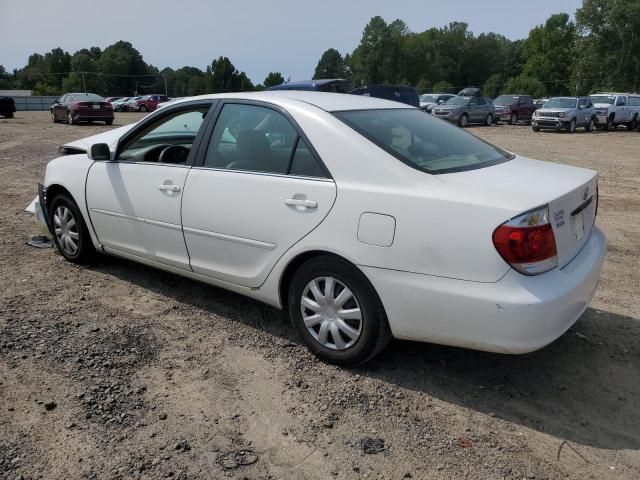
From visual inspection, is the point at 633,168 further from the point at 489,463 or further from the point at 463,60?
the point at 463,60

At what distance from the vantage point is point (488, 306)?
109 inches

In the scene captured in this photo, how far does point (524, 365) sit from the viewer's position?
3.48 m

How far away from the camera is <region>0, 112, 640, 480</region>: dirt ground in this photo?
8.52ft

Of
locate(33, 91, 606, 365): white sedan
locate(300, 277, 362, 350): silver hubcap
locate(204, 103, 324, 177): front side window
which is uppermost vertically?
locate(204, 103, 324, 177): front side window

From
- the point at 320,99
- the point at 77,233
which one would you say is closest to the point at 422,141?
the point at 320,99

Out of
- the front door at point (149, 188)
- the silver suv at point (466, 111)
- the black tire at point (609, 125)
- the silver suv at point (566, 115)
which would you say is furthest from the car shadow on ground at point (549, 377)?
the black tire at point (609, 125)

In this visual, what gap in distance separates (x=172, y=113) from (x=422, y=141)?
1995mm

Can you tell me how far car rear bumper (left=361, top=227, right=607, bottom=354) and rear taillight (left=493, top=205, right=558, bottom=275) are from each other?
0.19 feet

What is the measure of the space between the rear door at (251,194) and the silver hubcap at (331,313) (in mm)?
317

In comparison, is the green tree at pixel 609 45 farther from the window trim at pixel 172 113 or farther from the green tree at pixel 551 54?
the window trim at pixel 172 113

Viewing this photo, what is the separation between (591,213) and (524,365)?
1043 mm

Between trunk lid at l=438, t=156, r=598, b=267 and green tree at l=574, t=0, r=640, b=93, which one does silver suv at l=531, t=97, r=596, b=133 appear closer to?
trunk lid at l=438, t=156, r=598, b=267

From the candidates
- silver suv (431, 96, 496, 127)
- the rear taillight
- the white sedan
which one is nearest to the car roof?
the white sedan

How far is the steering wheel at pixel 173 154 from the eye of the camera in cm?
428
